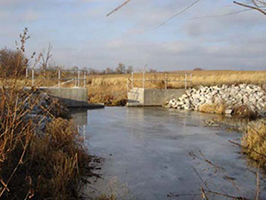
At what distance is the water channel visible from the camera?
177 inches

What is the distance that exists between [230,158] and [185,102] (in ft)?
38.0

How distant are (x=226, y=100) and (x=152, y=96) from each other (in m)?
4.48

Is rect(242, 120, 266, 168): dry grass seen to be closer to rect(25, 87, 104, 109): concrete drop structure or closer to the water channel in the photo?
the water channel

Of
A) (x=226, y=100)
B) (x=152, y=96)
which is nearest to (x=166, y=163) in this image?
(x=226, y=100)

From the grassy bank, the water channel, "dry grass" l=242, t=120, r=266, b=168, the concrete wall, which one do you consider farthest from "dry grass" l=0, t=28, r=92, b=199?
the concrete wall

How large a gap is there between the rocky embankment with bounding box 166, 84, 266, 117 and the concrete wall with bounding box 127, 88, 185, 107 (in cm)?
45

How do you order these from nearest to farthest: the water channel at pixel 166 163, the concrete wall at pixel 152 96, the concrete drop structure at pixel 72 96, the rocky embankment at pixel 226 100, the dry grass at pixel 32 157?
the dry grass at pixel 32 157, the water channel at pixel 166 163, the rocky embankment at pixel 226 100, the concrete drop structure at pixel 72 96, the concrete wall at pixel 152 96

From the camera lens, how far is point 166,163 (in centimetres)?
584

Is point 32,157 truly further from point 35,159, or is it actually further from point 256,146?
point 256,146

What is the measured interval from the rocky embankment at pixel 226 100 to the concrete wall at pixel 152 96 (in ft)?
1.49

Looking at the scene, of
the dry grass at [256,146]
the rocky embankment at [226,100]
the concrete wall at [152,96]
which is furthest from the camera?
the concrete wall at [152,96]

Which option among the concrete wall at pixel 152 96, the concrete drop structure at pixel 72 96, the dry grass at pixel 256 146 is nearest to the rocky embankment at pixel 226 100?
the concrete wall at pixel 152 96

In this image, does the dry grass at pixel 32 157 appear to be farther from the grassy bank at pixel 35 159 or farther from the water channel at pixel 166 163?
the water channel at pixel 166 163

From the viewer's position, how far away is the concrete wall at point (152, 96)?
60.6 ft
